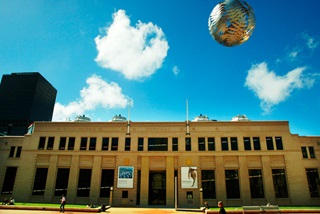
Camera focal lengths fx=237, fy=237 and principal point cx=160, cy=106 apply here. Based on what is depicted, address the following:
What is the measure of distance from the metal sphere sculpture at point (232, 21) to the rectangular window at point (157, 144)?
31372 millimetres

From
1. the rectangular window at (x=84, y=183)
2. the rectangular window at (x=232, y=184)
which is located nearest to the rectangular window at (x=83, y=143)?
the rectangular window at (x=84, y=183)

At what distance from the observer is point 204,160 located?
126 ft

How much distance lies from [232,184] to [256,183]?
3730 mm

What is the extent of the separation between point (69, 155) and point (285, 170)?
35.0 metres

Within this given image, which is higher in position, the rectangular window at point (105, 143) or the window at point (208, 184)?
the rectangular window at point (105, 143)

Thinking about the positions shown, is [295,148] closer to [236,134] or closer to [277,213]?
[236,134]

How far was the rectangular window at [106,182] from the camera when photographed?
37.3 meters

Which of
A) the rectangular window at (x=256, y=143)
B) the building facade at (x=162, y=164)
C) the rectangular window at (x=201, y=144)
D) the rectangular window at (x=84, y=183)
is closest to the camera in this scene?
the building facade at (x=162, y=164)

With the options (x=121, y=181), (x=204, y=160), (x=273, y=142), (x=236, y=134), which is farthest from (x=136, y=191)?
(x=273, y=142)

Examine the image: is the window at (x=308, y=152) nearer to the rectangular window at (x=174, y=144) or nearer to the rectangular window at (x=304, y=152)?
the rectangular window at (x=304, y=152)

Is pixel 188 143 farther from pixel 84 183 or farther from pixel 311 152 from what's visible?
pixel 311 152

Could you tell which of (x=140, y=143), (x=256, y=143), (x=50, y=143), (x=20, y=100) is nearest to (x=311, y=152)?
(x=256, y=143)

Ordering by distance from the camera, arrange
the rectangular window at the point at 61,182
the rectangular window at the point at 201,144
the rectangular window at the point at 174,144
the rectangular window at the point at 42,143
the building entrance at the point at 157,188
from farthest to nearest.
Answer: the rectangular window at the point at 42,143 → the rectangular window at the point at 174,144 → the rectangular window at the point at 201,144 → the rectangular window at the point at 61,182 → the building entrance at the point at 157,188

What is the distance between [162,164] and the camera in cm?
3850
